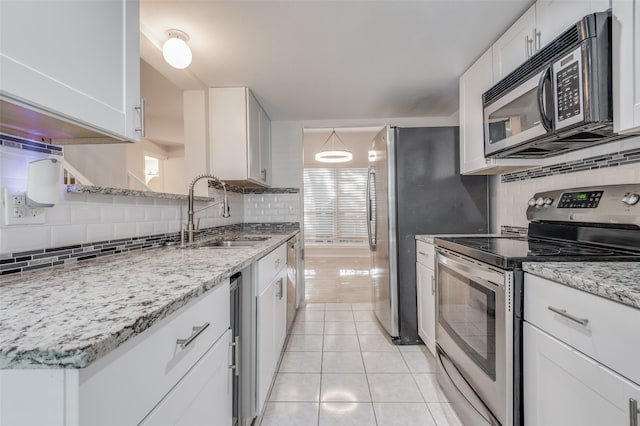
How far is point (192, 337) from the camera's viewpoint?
750mm

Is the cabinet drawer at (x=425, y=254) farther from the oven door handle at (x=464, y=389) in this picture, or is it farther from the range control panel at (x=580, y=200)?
the range control panel at (x=580, y=200)

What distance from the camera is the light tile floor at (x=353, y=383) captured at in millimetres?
1562

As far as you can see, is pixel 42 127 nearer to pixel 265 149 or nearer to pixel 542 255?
pixel 542 255

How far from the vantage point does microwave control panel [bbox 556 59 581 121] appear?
3.69 feet

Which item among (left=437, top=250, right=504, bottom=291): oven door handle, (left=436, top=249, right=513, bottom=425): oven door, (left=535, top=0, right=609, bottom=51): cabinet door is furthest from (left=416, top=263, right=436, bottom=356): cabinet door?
(left=535, top=0, right=609, bottom=51): cabinet door

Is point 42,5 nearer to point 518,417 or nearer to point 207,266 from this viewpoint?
point 207,266

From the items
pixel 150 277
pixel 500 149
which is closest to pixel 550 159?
pixel 500 149

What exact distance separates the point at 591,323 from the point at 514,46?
1.52 metres

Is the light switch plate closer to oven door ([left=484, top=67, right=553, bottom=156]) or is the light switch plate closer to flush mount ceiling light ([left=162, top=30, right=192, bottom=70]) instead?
flush mount ceiling light ([left=162, top=30, right=192, bottom=70])

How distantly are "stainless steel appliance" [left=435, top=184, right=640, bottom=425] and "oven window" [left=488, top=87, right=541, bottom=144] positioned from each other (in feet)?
1.39

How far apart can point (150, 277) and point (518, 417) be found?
139cm

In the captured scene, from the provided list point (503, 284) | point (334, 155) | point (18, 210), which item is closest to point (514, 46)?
point (503, 284)

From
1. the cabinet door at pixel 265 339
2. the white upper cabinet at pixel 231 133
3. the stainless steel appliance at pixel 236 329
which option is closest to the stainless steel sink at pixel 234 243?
the cabinet door at pixel 265 339

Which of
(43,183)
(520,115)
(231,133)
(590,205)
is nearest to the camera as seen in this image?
(43,183)
